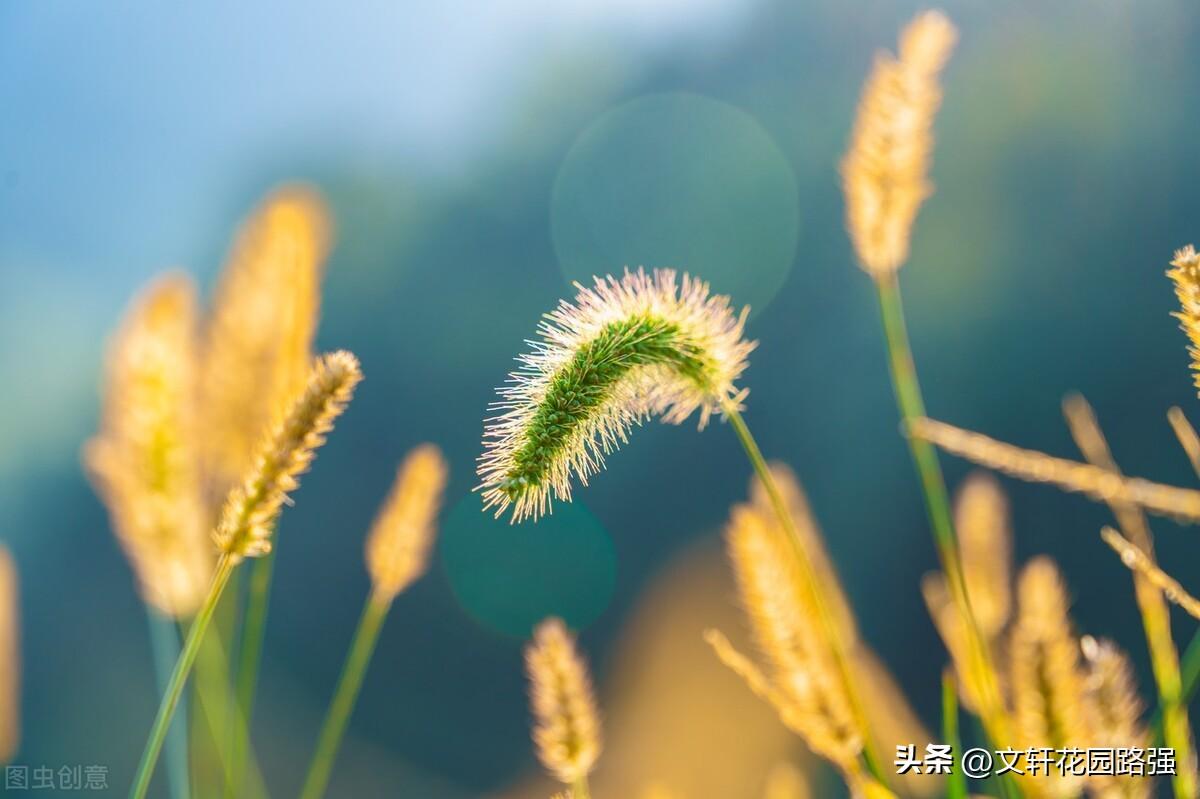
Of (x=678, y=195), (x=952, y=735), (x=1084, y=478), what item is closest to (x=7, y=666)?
(x=952, y=735)

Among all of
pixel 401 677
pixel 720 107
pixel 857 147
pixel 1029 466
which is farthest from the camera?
pixel 720 107

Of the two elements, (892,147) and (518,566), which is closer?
(892,147)

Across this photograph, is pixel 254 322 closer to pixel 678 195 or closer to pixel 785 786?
pixel 785 786

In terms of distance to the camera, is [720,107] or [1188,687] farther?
[720,107]

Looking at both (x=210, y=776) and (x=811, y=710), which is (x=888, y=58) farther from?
(x=210, y=776)

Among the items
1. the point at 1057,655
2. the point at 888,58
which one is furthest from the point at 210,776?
the point at 888,58

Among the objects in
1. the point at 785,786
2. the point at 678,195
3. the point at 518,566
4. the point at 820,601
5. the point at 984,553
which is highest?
the point at 678,195
